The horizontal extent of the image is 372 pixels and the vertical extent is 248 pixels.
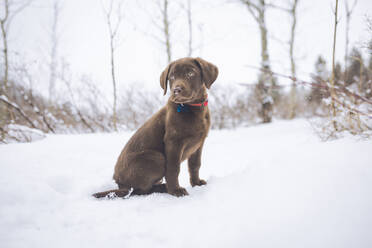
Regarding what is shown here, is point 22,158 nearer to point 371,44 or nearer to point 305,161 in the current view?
point 305,161

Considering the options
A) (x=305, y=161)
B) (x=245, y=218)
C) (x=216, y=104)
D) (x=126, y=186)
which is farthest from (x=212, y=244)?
(x=216, y=104)

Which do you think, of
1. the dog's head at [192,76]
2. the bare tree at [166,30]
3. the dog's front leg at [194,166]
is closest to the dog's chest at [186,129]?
the dog's head at [192,76]

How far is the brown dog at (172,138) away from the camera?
195 cm

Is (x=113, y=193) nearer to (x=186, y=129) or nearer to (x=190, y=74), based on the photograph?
(x=186, y=129)

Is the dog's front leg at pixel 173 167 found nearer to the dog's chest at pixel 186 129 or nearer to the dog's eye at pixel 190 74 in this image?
the dog's chest at pixel 186 129

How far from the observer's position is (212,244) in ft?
3.28

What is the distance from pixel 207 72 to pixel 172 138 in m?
0.82

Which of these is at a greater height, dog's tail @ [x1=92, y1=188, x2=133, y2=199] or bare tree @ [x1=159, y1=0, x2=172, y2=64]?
bare tree @ [x1=159, y1=0, x2=172, y2=64]

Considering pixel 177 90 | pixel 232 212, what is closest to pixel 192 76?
pixel 177 90

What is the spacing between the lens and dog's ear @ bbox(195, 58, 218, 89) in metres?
2.11

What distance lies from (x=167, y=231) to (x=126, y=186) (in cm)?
98

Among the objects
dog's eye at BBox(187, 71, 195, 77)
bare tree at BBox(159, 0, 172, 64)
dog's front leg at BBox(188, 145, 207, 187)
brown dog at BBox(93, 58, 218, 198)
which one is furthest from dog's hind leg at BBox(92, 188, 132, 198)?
bare tree at BBox(159, 0, 172, 64)

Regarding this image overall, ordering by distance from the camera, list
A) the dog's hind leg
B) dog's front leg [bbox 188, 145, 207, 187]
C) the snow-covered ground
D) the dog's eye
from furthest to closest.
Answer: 1. dog's front leg [bbox 188, 145, 207, 187]
2. the dog's eye
3. the dog's hind leg
4. the snow-covered ground

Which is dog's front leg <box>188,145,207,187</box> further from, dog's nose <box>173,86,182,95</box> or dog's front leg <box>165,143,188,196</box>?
dog's nose <box>173,86,182,95</box>
